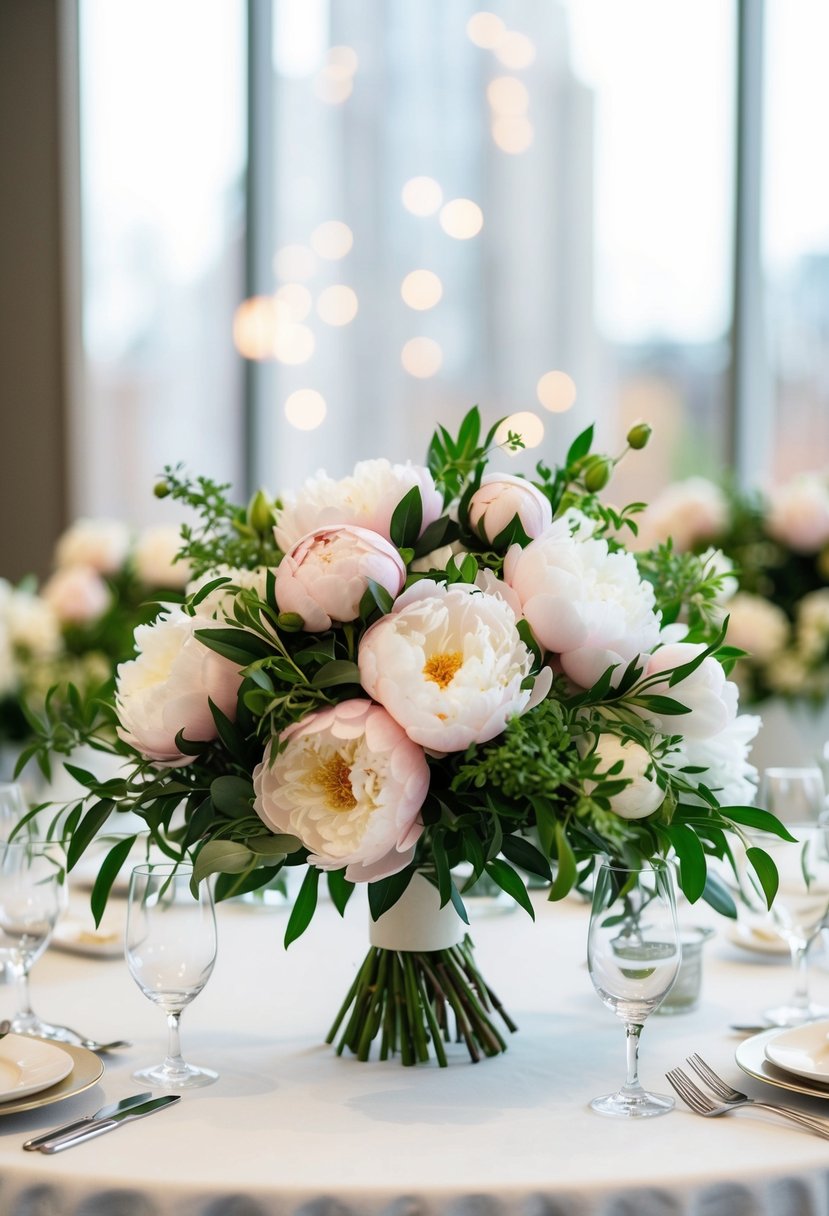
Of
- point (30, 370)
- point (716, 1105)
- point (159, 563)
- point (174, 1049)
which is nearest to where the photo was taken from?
point (716, 1105)

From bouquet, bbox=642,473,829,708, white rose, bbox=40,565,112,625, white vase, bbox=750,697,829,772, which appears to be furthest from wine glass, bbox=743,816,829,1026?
white rose, bbox=40,565,112,625

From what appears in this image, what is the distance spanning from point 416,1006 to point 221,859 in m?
0.26

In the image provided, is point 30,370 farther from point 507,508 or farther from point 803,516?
point 507,508

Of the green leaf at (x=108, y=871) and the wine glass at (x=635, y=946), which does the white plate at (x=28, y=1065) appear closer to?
the green leaf at (x=108, y=871)

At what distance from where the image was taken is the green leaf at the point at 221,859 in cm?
107

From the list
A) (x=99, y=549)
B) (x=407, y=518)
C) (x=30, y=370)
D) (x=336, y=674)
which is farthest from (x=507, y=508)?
(x=30, y=370)

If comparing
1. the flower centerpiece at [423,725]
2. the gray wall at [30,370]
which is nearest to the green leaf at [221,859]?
the flower centerpiece at [423,725]

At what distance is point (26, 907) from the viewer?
127 cm

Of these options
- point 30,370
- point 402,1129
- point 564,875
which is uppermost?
point 30,370

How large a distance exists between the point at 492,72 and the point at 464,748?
12.1ft

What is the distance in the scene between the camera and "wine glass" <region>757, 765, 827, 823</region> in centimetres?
149

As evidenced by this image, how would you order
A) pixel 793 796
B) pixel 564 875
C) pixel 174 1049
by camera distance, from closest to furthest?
pixel 564 875 < pixel 174 1049 < pixel 793 796

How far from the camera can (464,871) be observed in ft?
5.59

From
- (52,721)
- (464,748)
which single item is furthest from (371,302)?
(464,748)
